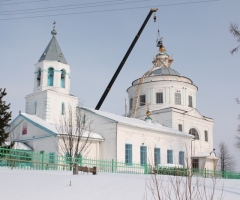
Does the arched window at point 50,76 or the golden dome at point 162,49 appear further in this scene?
the golden dome at point 162,49

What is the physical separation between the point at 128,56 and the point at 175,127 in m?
8.88

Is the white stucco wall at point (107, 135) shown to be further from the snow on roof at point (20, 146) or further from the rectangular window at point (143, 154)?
the snow on roof at point (20, 146)

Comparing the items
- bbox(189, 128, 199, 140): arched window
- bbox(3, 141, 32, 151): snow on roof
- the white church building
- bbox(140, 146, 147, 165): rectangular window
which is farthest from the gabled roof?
bbox(189, 128, 199, 140): arched window

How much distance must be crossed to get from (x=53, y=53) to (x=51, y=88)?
265cm

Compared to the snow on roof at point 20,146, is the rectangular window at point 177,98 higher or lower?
higher

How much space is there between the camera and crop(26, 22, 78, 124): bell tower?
2519 cm

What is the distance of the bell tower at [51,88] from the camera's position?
2519cm

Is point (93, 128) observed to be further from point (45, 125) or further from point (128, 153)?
point (45, 125)

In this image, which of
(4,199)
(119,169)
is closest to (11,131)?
(119,169)

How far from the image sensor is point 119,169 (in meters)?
22.2

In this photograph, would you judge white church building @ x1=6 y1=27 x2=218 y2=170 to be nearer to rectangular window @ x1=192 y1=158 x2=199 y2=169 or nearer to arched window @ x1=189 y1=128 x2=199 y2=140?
rectangular window @ x1=192 y1=158 x2=199 y2=169

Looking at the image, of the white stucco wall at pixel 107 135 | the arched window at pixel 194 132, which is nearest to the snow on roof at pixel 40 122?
the white stucco wall at pixel 107 135

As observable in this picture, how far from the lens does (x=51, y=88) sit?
25.5m

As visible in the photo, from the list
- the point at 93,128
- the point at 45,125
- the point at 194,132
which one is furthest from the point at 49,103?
the point at 194,132
